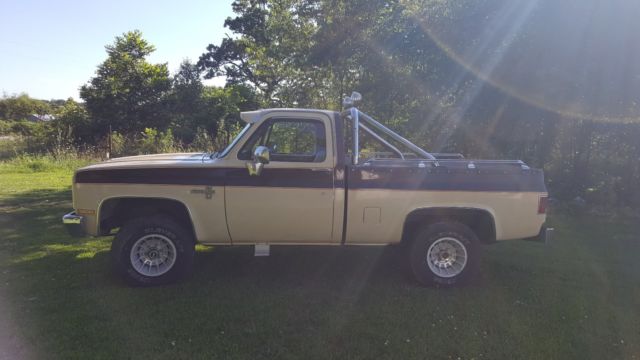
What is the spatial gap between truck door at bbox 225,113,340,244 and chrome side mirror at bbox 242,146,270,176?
0.32 feet

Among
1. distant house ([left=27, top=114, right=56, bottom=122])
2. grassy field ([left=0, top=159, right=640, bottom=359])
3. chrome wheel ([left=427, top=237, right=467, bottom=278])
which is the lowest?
grassy field ([left=0, top=159, right=640, bottom=359])

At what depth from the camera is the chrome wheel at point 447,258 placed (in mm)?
5129

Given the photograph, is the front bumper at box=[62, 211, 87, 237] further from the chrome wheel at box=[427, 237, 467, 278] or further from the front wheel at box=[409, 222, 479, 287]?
the chrome wheel at box=[427, 237, 467, 278]

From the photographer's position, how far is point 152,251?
497 centimetres

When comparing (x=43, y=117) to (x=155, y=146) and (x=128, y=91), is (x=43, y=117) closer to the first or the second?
(x=128, y=91)

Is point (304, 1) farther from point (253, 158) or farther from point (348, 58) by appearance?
point (253, 158)

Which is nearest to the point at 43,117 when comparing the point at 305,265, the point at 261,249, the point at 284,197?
the point at 305,265

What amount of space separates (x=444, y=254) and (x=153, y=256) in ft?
10.3

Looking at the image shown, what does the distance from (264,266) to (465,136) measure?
22.9 ft

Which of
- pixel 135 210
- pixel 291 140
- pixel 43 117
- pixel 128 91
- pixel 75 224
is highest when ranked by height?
pixel 128 91

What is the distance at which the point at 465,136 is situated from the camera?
11.0 metres

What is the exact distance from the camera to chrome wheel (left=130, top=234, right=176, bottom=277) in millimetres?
4914

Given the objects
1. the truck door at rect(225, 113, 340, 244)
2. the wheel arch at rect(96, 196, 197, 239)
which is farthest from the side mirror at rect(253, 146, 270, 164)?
the wheel arch at rect(96, 196, 197, 239)

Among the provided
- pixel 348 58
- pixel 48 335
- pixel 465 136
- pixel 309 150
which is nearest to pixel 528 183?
pixel 309 150
